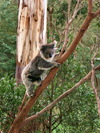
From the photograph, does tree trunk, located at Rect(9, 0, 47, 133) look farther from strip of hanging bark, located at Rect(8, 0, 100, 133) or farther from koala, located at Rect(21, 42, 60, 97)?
strip of hanging bark, located at Rect(8, 0, 100, 133)

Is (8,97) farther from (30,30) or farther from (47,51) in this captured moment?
(30,30)

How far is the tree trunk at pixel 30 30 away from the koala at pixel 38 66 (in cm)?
187

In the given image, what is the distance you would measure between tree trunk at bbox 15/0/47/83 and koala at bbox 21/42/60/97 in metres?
1.87

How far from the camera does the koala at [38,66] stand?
2.45 m

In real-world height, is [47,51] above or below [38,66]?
above

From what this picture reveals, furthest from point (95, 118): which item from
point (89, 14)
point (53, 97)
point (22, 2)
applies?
point (22, 2)

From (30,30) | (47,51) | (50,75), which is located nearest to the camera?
(50,75)

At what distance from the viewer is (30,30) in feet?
15.0

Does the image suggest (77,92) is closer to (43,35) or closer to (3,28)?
(43,35)

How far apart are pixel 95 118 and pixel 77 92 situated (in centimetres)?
48

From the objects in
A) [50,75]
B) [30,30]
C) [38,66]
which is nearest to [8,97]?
[38,66]

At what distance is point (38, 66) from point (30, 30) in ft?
7.46

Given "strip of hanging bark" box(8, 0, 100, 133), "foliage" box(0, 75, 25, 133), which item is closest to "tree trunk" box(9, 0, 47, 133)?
"foliage" box(0, 75, 25, 133)

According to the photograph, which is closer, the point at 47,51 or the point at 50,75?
the point at 50,75
